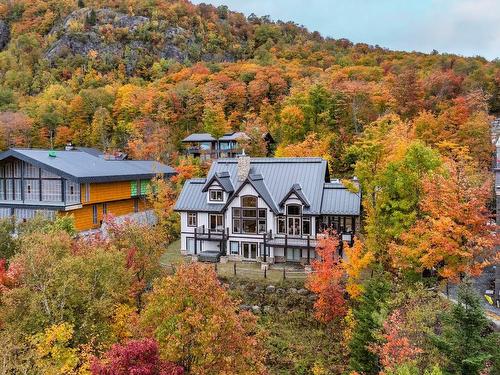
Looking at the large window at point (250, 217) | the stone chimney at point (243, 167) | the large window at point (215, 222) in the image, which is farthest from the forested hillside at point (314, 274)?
the stone chimney at point (243, 167)

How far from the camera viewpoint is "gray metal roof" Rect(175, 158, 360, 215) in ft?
103

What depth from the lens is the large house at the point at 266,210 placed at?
31375mm

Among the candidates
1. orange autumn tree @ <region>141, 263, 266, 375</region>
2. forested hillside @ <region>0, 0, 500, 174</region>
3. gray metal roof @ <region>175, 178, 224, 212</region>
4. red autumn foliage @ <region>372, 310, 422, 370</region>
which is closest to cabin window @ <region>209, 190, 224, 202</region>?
gray metal roof @ <region>175, 178, 224, 212</region>

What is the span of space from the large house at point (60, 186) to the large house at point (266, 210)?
8.45m

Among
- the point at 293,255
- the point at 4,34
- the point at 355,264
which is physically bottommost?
the point at 293,255

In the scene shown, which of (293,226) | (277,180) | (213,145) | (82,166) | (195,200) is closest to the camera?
(293,226)

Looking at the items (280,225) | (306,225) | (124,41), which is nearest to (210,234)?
(280,225)

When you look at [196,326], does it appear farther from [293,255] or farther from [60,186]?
[60,186]

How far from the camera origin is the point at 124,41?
114312 millimetres

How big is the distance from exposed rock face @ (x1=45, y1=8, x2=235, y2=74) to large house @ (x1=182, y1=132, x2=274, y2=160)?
55019 mm

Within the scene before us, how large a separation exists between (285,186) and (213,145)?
97.6ft

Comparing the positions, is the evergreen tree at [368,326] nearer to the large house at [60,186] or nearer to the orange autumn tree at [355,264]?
the orange autumn tree at [355,264]

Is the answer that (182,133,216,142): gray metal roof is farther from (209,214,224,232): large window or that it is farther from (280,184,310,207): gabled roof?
(280,184,310,207): gabled roof

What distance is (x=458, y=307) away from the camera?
48.6ft
